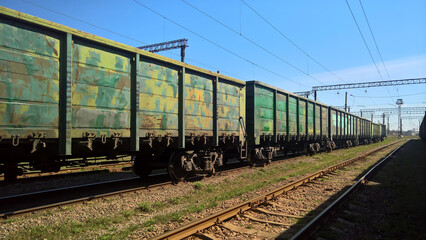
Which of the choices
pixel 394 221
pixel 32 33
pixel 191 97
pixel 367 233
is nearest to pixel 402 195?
pixel 394 221

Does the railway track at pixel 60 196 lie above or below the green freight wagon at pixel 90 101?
below

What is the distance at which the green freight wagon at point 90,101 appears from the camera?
488 centimetres

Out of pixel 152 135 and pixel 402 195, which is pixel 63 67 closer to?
pixel 152 135

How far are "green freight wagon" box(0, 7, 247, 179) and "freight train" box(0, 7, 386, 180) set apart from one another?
18mm

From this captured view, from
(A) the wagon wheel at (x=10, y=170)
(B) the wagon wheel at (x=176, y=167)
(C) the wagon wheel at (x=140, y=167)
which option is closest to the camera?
(A) the wagon wheel at (x=10, y=170)

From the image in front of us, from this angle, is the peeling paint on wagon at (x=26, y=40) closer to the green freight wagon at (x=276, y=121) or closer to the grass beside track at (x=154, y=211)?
the grass beside track at (x=154, y=211)

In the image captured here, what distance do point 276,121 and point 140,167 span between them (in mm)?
7721

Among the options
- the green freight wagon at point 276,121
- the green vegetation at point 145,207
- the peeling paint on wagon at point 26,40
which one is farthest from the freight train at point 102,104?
the green vegetation at point 145,207

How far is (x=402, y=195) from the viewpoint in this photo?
7590 mm

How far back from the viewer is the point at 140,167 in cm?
923

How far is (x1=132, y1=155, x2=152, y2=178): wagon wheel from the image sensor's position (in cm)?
912

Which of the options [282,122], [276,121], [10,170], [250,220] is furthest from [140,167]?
[282,122]

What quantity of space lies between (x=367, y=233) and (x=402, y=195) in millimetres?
3926

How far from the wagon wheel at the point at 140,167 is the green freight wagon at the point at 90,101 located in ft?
0.11
